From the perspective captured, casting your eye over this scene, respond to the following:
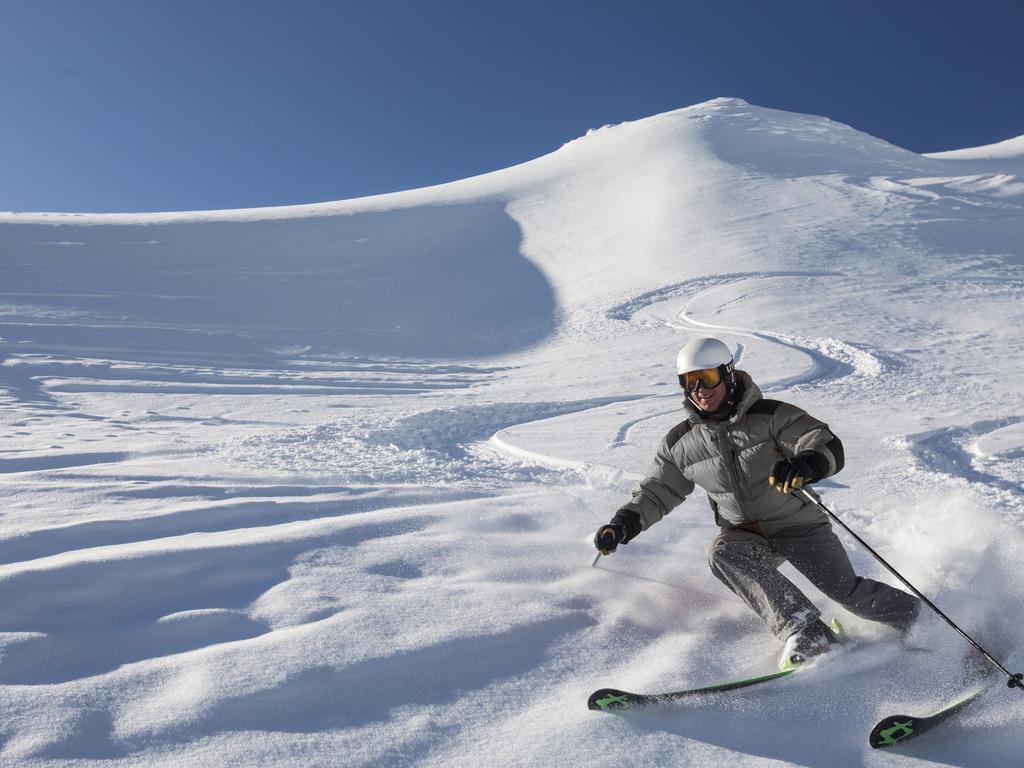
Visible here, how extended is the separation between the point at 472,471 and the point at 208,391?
5.68 metres

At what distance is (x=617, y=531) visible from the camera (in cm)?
311

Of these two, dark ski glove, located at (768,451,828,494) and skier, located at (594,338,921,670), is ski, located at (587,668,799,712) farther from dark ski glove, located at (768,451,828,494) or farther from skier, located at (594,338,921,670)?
dark ski glove, located at (768,451,828,494)

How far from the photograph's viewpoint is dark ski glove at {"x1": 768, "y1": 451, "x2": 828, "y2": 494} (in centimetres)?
267

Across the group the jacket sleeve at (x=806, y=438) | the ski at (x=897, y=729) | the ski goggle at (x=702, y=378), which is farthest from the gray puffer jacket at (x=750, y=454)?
the ski at (x=897, y=729)

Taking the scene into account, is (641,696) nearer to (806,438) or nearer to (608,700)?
(608,700)

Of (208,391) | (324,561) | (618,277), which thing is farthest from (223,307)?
(324,561)

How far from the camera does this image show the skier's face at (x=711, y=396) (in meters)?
2.95

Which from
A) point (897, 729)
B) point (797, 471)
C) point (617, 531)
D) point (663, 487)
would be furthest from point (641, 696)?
point (663, 487)

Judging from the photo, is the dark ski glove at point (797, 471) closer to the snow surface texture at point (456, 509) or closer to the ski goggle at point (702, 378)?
the ski goggle at point (702, 378)

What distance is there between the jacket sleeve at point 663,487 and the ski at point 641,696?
2.91 feet

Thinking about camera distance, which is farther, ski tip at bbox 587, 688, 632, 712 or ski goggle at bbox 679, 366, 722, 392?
ski goggle at bbox 679, 366, 722, 392

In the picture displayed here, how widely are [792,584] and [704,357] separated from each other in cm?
94

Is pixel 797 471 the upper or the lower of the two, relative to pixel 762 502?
upper

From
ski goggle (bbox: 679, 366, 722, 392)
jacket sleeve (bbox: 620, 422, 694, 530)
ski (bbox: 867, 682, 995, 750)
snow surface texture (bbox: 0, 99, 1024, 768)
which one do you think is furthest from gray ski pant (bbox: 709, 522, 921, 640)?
ski goggle (bbox: 679, 366, 722, 392)
